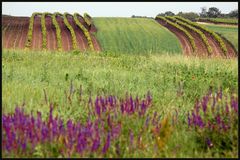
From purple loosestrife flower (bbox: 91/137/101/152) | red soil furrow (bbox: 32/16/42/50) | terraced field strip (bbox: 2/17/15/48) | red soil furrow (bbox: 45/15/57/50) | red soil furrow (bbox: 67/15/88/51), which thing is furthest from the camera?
red soil furrow (bbox: 67/15/88/51)

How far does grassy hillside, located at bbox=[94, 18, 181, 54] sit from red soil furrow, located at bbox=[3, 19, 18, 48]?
8.82m

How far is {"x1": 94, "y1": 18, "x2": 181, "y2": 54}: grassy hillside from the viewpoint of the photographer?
3762 centimetres

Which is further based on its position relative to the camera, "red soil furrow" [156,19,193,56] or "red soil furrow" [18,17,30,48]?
"red soil furrow" [156,19,193,56]

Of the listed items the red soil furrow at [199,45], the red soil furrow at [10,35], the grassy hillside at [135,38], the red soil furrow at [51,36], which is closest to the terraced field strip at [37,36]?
the red soil furrow at [51,36]

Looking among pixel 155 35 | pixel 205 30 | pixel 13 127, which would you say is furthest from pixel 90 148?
pixel 205 30

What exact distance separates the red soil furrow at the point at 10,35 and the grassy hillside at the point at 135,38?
882 centimetres

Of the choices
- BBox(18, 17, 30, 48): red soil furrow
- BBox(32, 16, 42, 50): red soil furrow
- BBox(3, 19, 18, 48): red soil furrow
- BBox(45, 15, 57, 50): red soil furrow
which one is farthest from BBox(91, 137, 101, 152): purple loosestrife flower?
BBox(18, 17, 30, 48): red soil furrow

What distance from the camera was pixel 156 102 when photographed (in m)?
5.56

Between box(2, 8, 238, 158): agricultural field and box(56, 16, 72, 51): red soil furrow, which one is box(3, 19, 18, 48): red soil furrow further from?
box(2, 8, 238, 158): agricultural field

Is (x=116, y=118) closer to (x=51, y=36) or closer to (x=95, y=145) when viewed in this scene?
(x=95, y=145)

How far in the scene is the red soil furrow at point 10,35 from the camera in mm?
34247

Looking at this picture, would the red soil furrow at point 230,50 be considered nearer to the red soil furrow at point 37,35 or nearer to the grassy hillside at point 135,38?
the grassy hillside at point 135,38


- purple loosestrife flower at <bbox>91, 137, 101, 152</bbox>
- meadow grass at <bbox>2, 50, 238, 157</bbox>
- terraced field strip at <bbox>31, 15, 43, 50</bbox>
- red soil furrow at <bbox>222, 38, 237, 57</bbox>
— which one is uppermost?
terraced field strip at <bbox>31, 15, 43, 50</bbox>

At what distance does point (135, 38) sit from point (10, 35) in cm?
1337
